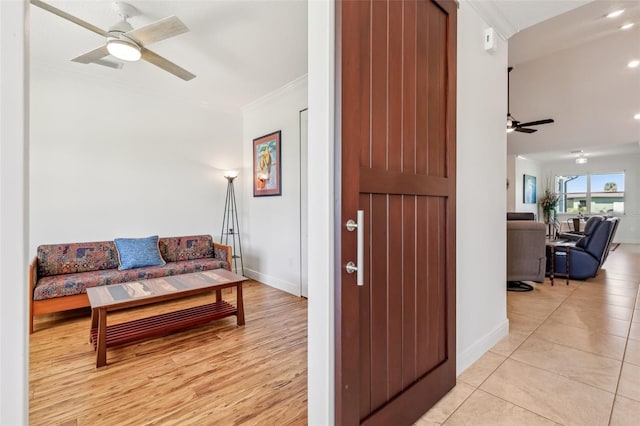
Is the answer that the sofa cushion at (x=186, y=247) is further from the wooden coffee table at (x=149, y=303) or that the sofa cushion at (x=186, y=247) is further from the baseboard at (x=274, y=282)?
the wooden coffee table at (x=149, y=303)

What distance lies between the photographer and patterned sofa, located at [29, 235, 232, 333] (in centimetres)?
286

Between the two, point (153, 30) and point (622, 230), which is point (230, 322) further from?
point (622, 230)

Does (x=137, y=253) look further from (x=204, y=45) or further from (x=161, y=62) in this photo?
(x=204, y=45)

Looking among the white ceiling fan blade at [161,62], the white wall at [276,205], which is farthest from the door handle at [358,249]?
the white wall at [276,205]

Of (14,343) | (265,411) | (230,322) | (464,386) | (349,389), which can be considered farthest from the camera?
(230,322)

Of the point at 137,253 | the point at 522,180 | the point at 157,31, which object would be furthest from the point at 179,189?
the point at 522,180

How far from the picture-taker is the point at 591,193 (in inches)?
363

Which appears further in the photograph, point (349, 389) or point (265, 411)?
point (265, 411)

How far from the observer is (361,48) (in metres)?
1.22

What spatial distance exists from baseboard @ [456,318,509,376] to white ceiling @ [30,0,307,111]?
116 inches

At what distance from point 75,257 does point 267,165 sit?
2.60 m

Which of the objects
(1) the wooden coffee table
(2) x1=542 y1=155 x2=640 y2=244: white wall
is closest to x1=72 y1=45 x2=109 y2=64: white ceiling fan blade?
(1) the wooden coffee table

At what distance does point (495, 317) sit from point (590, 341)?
A: 0.80 meters

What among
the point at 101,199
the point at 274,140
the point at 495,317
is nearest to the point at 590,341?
the point at 495,317
